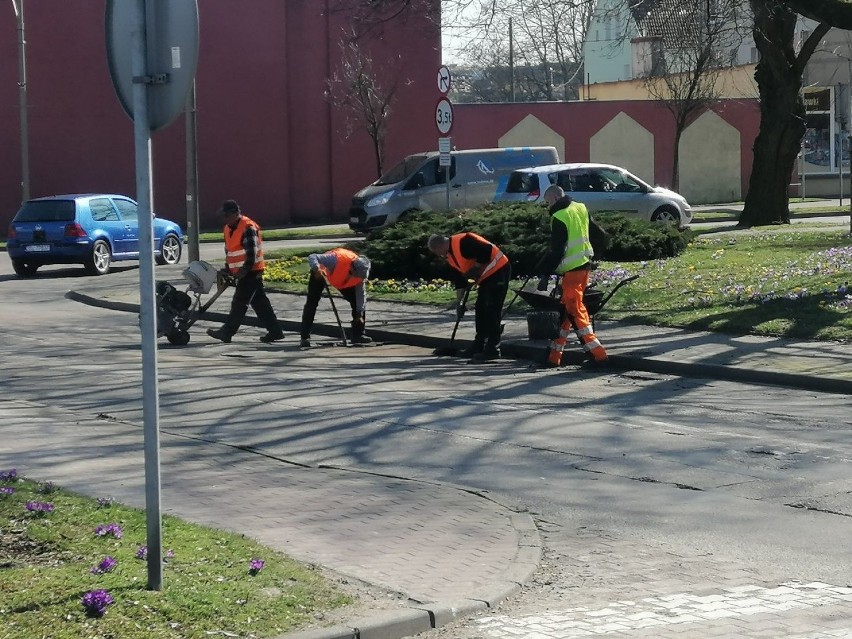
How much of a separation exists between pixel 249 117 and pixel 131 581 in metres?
38.6

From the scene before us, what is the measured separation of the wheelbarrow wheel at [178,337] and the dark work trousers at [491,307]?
376 cm

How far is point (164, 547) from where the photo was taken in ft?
21.4

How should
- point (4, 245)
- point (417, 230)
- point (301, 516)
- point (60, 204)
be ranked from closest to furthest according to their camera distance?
point (301, 516) → point (417, 230) → point (60, 204) → point (4, 245)

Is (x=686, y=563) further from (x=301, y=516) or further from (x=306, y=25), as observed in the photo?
(x=306, y=25)

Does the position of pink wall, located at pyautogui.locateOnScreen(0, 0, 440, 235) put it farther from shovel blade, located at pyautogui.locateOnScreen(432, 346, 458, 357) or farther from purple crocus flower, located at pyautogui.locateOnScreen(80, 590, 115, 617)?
purple crocus flower, located at pyautogui.locateOnScreen(80, 590, 115, 617)

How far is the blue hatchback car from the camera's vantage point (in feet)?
87.9

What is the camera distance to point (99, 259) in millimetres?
27312

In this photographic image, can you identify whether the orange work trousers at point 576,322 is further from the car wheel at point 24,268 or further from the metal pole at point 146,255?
the car wheel at point 24,268

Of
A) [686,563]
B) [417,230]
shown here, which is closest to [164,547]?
[686,563]

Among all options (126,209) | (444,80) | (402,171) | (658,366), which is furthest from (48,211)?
(658,366)

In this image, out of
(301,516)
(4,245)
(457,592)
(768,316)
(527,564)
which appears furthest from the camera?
(4,245)

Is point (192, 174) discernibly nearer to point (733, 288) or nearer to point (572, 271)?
point (733, 288)

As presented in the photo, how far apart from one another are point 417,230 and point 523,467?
43.2 ft

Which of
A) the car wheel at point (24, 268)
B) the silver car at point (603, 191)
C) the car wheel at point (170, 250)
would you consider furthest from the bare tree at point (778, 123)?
the car wheel at point (24, 268)
